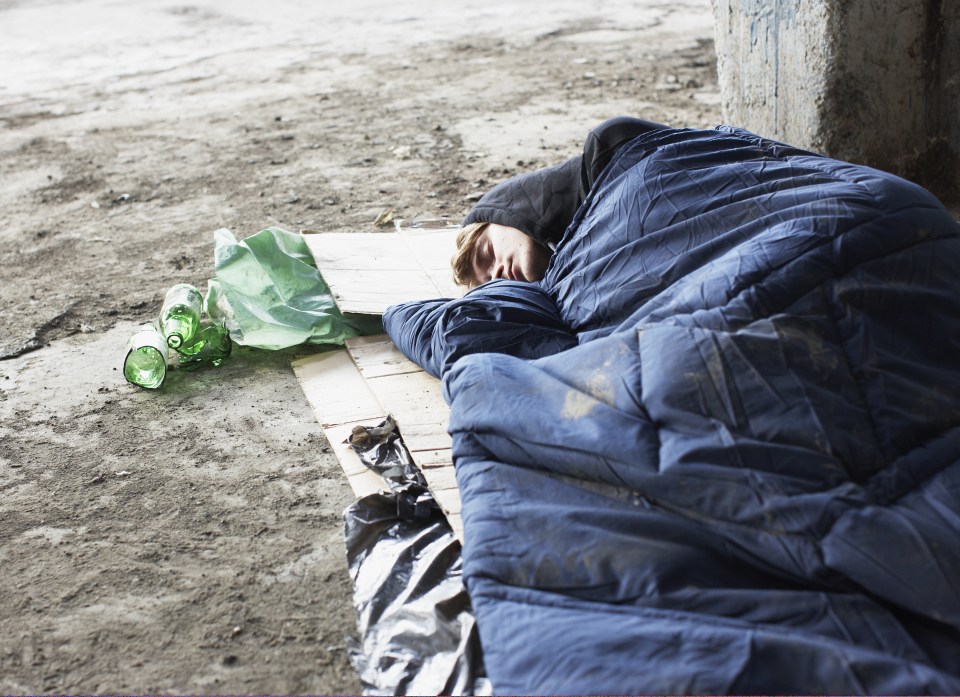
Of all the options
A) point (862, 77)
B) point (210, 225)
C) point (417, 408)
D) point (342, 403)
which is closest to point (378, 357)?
point (342, 403)

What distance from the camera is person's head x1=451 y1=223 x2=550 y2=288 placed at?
8.38 feet

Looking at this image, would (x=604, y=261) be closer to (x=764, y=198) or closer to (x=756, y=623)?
(x=764, y=198)

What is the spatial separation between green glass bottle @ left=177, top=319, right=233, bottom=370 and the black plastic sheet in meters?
0.82

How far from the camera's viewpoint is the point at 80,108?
5.95 meters

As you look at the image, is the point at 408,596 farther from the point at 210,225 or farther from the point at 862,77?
the point at 210,225

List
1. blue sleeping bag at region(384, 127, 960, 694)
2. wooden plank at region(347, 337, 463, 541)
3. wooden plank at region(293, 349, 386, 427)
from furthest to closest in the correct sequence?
wooden plank at region(293, 349, 386, 427) < wooden plank at region(347, 337, 463, 541) < blue sleeping bag at region(384, 127, 960, 694)

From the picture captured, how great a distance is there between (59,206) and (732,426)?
3.64 metres

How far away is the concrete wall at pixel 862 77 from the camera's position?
10.4 feet

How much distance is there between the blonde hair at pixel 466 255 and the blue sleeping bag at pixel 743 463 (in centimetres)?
73

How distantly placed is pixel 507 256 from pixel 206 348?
0.97 metres

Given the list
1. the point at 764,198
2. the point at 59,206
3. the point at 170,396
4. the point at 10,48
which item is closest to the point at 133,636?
the point at 170,396

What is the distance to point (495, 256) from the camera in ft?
8.75

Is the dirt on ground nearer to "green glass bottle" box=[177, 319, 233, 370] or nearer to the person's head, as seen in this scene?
"green glass bottle" box=[177, 319, 233, 370]

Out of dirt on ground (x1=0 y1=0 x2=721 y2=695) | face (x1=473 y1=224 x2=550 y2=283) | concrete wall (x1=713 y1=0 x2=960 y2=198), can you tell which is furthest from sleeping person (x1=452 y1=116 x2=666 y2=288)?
concrete wall (x1=713 y1=0 x2=960 y2=198)
